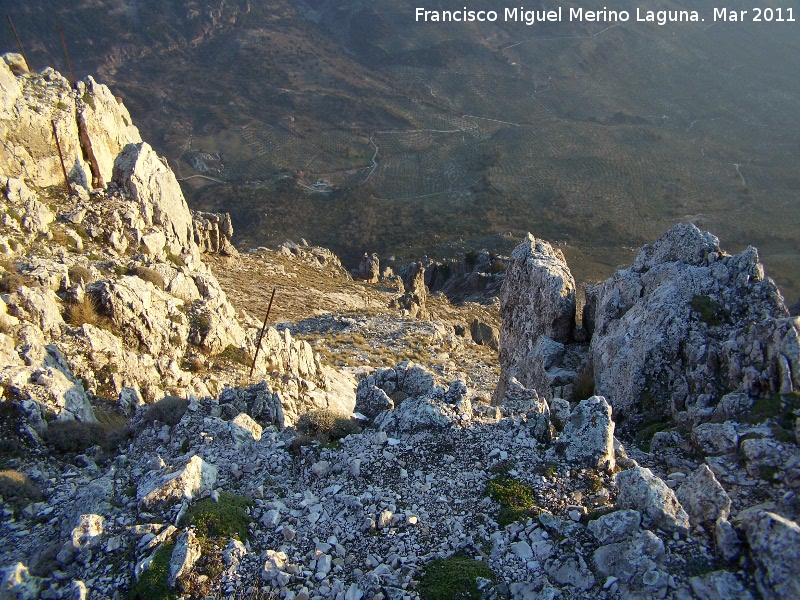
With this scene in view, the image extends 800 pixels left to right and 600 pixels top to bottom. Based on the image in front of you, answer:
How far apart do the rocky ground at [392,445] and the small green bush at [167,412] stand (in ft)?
0.15

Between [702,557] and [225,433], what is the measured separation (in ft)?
31.2

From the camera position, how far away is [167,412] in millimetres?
13656

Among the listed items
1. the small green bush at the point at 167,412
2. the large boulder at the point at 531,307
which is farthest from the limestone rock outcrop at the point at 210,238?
the small green bush at the point at 167,412

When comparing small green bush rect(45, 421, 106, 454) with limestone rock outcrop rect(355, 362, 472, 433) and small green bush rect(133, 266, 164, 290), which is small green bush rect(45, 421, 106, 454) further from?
small green bush rect(133, 266, 164, 290)

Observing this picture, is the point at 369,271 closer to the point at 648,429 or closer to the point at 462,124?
the point at 648,429

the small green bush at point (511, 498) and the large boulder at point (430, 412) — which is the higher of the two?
the large boulder at point (430, 412)

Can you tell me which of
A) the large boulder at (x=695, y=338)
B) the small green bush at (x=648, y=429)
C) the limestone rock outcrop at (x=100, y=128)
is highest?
the limestone rock outcrop at (x=100, y=128)

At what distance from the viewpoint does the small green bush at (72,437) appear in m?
13.2

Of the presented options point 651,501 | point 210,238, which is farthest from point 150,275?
point 210,238

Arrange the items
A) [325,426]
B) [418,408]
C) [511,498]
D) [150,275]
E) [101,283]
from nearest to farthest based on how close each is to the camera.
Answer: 1. [511,498]
2. [418,408]
3. [325,426]
4. [101,283]
5. [150,275]

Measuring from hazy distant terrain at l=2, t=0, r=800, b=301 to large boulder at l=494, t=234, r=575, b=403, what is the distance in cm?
5138

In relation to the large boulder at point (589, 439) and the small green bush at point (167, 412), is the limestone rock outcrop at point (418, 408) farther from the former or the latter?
the small green bush at point (167, 412)

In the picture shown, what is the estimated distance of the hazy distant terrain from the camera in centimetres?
9612

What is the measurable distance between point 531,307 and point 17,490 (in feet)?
58.8
